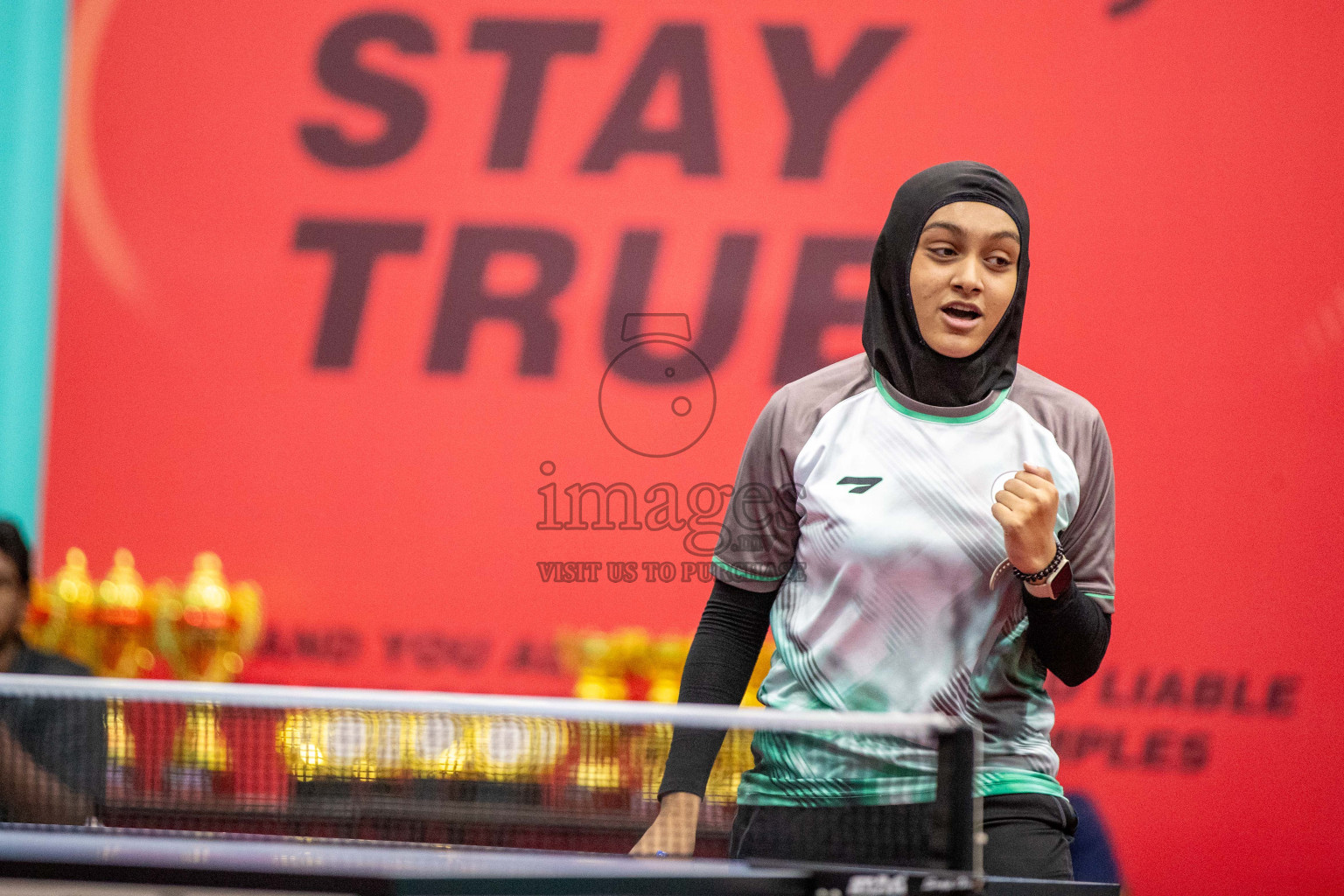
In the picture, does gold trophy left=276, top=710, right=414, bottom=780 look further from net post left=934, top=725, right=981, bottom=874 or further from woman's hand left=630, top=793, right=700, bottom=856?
net post left=934, top=725, right=981, bottom=874

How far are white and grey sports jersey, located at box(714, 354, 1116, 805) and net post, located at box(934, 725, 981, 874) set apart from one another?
386 mm

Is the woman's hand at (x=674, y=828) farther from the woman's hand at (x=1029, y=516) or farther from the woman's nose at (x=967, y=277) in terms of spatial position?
the woman's nose at (x=967, y=277)

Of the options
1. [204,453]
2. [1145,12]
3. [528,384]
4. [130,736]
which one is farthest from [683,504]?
[130,736]

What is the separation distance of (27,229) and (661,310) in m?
1.84

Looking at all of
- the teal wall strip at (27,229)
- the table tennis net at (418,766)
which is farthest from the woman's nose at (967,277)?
the teal wall strip at (27,229)

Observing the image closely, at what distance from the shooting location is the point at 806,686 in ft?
4.63

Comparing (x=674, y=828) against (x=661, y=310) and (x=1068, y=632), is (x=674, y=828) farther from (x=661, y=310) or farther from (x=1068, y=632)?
(x=661, y=310)

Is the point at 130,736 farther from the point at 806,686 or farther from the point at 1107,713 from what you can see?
the point at 1107,713

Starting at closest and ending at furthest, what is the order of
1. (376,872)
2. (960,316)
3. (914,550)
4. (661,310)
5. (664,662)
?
1. (376,872)
2. (914,550)
3. (960,316)
4. (664,662)
5. (661,310)

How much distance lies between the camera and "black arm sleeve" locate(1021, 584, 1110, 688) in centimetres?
133

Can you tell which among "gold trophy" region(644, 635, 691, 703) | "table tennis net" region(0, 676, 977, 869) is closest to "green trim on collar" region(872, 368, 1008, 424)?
"table tennis net" region(0, 676, 977, 869)

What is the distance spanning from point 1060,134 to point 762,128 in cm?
78

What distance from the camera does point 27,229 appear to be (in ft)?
12.0

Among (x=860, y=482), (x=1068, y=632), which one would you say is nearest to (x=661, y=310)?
(x=860, y=482)
